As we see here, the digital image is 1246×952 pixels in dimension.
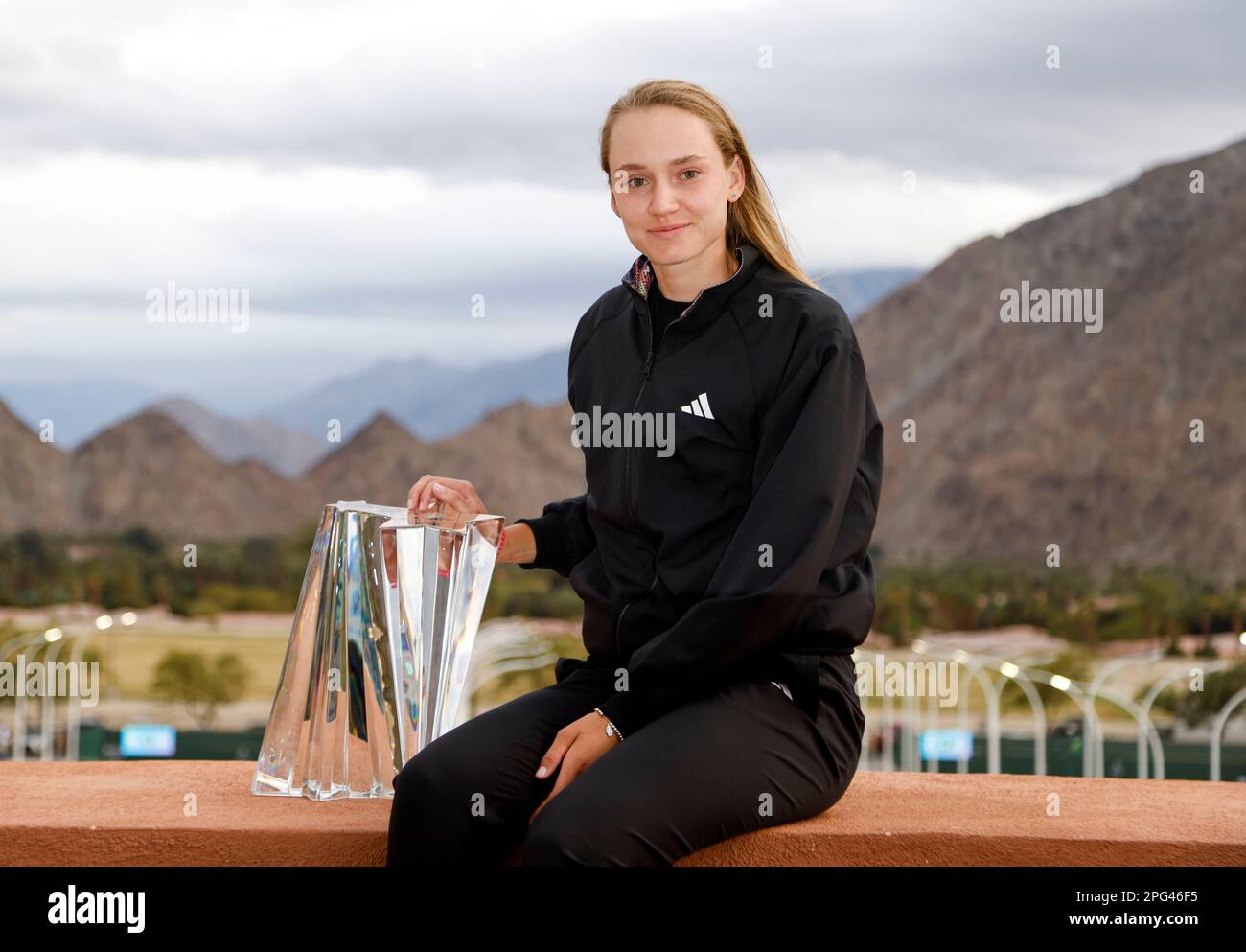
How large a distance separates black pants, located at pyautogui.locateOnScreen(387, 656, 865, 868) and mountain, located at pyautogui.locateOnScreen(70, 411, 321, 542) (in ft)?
180

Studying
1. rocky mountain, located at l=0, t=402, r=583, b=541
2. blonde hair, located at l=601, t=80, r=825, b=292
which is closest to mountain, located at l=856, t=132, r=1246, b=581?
rocky mountain, located at l=0, t=402, r=583, b=541

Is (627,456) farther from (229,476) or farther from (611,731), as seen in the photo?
(229,476)

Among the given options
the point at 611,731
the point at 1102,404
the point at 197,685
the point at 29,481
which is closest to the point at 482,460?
the point at 29,481

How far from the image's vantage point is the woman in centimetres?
217

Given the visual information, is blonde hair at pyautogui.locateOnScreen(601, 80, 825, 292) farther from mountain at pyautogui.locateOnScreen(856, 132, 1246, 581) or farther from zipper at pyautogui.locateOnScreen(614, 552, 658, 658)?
mountain at pyautogui.locateOnScreen(856, 132, 1246, 581)

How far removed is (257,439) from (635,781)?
7822 centimetres

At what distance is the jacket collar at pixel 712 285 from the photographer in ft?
8.12

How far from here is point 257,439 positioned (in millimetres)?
78125

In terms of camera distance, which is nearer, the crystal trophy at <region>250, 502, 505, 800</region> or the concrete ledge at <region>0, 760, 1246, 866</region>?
the concrete ledge at <region>0, 760, 1246, 866</region>

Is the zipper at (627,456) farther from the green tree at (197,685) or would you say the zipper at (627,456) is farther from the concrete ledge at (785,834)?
the green tree at (197,685)

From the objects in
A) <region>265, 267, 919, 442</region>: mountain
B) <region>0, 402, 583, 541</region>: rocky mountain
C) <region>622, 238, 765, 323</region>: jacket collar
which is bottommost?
<region>622, 238, 765, 323</region>: jacket collar

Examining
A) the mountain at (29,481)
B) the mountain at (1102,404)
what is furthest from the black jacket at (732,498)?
the mountain at (29,481)
